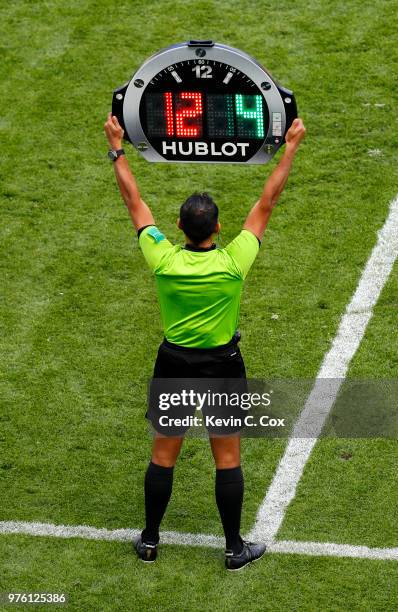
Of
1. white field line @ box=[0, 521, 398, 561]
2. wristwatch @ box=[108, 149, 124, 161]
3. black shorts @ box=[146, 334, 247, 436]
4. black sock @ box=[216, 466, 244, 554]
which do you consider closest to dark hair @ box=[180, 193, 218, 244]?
wristwatch @ box=[108, 149, 124, 161]

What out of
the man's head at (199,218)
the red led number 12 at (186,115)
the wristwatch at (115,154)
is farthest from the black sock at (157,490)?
the red led number 12 at (186,115)

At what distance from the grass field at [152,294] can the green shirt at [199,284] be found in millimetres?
1446

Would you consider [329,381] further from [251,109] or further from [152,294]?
[251,109]

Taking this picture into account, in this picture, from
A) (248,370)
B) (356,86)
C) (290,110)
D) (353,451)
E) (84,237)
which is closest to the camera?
(290,110)

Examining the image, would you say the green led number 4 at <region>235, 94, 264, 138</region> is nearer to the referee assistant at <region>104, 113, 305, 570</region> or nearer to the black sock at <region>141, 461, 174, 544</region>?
the referee assistant at <region>104, 113, 305, 570</region>

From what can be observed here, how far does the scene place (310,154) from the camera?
39.9 ft

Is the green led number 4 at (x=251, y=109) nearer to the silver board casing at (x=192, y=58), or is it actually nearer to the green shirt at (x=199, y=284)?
the silver board casing at (x=192, y=58)

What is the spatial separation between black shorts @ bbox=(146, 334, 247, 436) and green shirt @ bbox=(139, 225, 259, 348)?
0.20 ft

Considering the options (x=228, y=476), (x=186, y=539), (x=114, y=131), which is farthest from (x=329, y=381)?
(x=114, y=131)

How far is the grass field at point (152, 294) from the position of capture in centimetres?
841

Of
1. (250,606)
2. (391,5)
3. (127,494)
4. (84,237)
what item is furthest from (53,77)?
(250,606)

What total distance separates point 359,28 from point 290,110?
5849mm

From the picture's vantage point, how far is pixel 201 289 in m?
7.82

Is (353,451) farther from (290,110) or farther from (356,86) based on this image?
(356,86)
